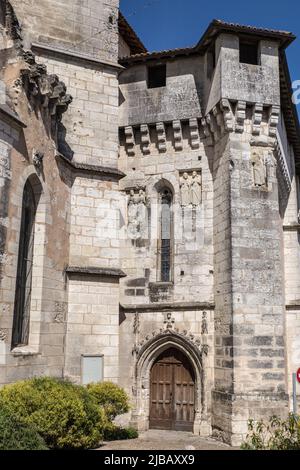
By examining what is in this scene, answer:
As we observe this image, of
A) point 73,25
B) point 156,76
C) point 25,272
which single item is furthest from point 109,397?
point 73,25

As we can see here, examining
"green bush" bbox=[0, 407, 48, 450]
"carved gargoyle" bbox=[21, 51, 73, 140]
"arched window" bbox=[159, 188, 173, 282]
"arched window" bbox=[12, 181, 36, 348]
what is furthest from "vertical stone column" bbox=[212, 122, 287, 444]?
"green bush" bbox=[0, 407, 48, 450]

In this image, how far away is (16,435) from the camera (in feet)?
23.9

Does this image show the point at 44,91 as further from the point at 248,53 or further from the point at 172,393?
the point at 172,393

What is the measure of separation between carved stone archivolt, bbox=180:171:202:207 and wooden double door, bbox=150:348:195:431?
13.1ft

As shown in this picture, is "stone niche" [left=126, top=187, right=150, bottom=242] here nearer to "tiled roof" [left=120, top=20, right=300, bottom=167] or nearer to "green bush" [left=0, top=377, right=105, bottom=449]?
"tiled roof" [left=120, top=20, right=300, bottom=167]

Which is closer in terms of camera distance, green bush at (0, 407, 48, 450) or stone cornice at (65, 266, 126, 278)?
green bush at (0, 407, 48, 450)

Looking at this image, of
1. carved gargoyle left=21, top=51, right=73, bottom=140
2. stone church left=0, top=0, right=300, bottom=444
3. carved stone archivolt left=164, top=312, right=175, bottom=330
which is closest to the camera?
carved gargoyle left=21, top=51, right=73, bottom=140

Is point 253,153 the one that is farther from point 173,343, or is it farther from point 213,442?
point 213,442

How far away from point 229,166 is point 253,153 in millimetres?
827

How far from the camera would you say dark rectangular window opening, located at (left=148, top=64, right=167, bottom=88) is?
49.8ft

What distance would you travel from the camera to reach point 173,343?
44.2 feet

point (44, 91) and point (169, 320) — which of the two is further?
point (169, 320)

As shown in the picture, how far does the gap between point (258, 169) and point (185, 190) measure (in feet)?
6.90
